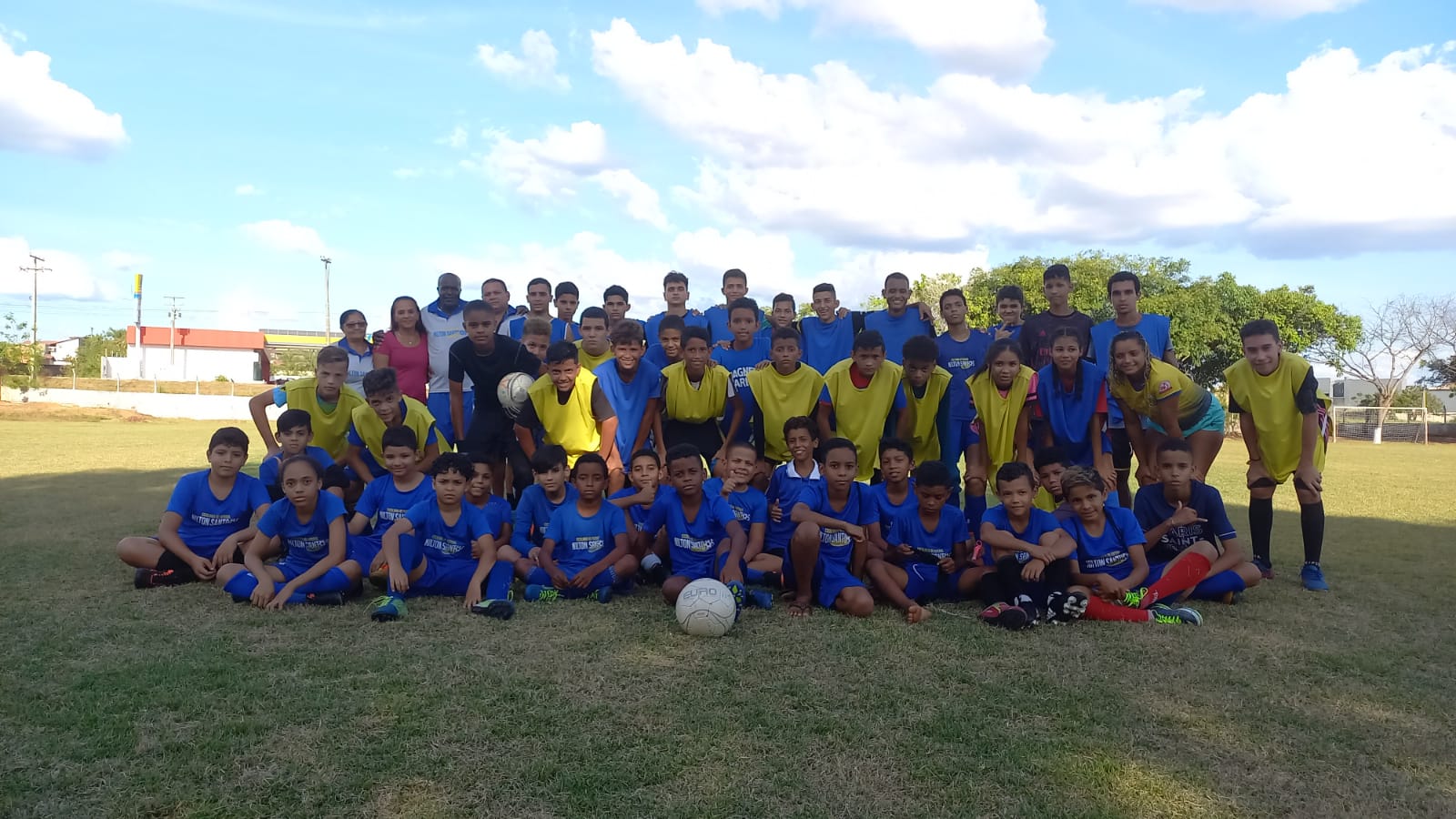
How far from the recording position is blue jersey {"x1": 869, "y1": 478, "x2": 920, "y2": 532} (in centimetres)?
519

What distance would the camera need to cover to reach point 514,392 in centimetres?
617

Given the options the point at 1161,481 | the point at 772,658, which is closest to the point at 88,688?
the point at 772,658

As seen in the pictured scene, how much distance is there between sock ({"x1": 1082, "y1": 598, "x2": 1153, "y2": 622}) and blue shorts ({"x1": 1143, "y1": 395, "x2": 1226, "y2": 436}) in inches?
74.4

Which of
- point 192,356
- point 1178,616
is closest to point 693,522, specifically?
point 1178,616

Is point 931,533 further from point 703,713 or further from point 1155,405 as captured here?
point 703,713

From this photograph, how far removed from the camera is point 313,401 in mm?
6422

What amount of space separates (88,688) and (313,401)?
3.26 m

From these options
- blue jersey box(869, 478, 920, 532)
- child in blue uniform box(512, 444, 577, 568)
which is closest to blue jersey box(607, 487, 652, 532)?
child in blue uniform box(512, 444, 577, 568)

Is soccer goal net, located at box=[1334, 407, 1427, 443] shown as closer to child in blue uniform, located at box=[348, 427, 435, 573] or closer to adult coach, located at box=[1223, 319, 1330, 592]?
adult coach, located at box=[1223, 319, 1330, 592]

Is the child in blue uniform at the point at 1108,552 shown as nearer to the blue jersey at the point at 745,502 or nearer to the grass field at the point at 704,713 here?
the grass field at the point at 704,713

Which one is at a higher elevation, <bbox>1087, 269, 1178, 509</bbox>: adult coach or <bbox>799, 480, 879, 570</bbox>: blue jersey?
<bbox>1087, 269, 1178, 509</bbox>: adult coach

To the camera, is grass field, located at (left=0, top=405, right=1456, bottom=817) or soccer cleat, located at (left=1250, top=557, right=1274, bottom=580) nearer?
grass field, located at (left=0, top=405, right=1456, bottom=817)

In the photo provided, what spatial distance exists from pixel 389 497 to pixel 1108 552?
4.30m

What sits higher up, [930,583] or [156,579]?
[930,583]
